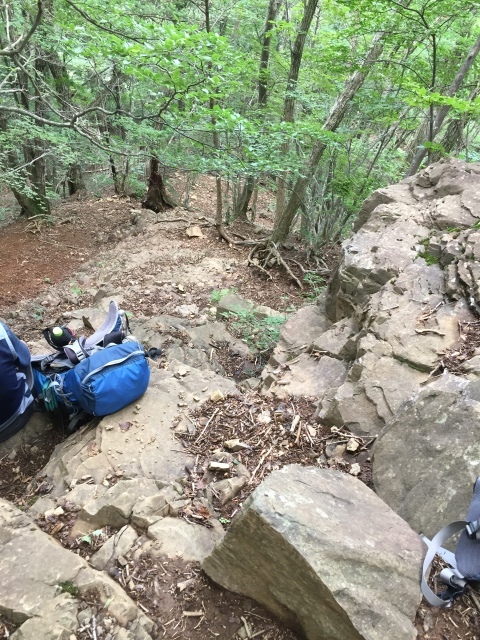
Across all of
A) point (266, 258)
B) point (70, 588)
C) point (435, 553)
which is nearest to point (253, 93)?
point (266, 258)

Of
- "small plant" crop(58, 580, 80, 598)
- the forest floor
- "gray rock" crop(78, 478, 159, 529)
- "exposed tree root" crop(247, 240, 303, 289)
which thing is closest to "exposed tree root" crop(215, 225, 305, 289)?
"exposed tree root" crop(247, 240, 303, 289)

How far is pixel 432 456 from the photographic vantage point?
7.67 feet

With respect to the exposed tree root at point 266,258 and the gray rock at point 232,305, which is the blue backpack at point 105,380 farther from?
the exposed tree root at point 266,258

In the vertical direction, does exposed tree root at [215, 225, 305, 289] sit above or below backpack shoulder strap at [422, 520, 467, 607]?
below

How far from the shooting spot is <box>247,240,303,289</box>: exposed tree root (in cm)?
922

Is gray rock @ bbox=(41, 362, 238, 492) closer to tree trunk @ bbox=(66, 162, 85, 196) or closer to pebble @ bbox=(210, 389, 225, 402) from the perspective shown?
pebble @ bbox=(210, 389, 225, 402)

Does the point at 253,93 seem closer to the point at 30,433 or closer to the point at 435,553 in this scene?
the point at 30,433

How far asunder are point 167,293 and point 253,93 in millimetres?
8943

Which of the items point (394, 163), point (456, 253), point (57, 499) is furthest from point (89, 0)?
point (394, 163)

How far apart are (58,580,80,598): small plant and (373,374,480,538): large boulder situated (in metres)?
1.80

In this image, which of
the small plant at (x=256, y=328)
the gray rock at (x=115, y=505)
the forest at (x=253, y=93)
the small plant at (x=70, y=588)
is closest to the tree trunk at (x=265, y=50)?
the forest at (x=253, y=93)

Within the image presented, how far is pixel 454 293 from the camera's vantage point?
390 centimetres

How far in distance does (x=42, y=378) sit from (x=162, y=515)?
1.96 meters

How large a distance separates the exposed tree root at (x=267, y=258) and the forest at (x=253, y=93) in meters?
0.07
